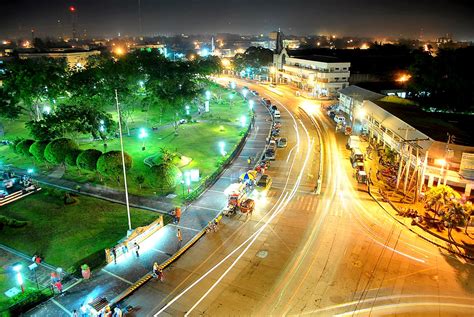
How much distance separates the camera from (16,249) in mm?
28641

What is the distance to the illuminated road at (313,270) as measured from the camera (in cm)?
2159

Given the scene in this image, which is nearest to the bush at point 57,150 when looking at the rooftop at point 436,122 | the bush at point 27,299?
the bush at point 27,299

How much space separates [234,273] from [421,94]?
66.0 metres

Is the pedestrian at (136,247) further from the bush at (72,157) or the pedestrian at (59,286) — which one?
the bush at (72,157)

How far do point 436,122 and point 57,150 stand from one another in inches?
1887

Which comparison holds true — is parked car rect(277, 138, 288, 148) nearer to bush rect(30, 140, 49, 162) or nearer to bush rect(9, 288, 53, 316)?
bush rect(30, 140, 49, 162)

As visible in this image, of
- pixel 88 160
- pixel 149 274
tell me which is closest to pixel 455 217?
pixel 149 274

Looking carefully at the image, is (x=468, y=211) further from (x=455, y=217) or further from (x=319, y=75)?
(x=319, y=75)

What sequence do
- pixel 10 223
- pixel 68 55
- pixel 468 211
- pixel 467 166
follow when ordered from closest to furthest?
1. pixel 468 211
2. pixel 10 223
3. pixel 467 166
4. pixel 68 55

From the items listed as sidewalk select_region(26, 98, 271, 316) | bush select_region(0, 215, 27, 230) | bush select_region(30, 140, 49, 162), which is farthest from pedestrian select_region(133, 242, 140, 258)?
bush select_region(30, 140, 49, 162)

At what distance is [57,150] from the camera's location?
42.0 meters

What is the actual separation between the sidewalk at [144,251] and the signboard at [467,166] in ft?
77.9

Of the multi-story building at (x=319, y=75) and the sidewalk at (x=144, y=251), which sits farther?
the multi-story building at (x=319, y=75)

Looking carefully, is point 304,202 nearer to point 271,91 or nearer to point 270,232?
point 270,232
